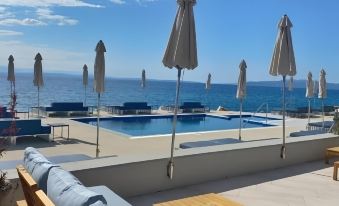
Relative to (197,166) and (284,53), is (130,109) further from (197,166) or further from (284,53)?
(197,166)

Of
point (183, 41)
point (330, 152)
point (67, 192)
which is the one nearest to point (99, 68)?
point (183, 41)

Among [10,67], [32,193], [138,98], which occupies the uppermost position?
[10,67]

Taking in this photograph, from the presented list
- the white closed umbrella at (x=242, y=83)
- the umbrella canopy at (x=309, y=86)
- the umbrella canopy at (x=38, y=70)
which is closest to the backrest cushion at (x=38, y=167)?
the white closed umbrella at (x=242, y=83)

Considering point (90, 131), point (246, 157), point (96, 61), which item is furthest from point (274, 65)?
point (90, 131)

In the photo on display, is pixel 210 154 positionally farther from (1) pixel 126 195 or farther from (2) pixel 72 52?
(2) pixel 72 52

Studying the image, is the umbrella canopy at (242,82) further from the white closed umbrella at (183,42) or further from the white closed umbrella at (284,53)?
the white closed umbrella at (183,42)

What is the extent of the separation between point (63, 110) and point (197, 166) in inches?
517

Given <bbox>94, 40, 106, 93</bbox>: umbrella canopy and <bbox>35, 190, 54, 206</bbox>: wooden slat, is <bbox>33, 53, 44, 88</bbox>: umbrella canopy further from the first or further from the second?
<bbox>35, 190, 54, 206</bbox>: wooden slat

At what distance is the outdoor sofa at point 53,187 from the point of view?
Result: 2381mm

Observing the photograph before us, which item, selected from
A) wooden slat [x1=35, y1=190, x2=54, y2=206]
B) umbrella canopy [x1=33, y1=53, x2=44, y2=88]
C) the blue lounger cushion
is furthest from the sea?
wooden slat [x1=35, y1=190, x2=54, y2=206]

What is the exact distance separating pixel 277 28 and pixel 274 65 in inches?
26.5

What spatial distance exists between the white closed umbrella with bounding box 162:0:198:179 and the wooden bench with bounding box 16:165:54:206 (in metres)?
2.21

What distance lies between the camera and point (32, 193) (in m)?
2.77

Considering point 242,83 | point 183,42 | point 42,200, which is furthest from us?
point 242,83
